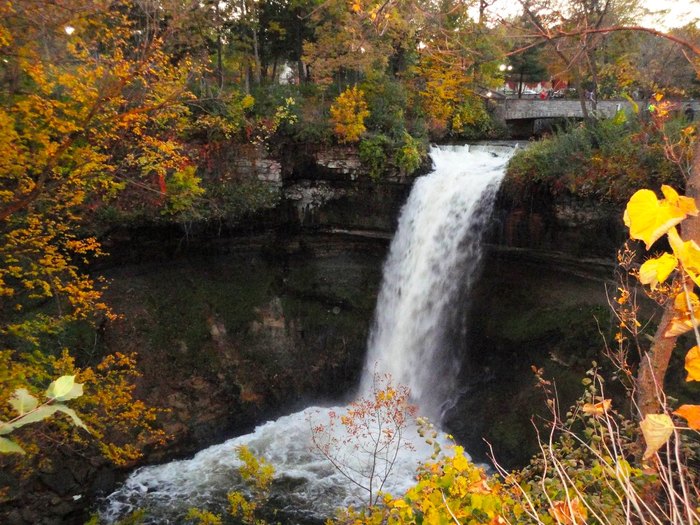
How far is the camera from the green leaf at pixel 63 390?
3.88ft

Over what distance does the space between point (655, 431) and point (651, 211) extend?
57cm

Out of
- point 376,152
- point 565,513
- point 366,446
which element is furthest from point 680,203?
point 376,152

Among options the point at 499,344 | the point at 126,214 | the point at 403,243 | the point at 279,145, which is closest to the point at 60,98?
the point at 126,214

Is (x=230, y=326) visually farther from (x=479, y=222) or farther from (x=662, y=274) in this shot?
(x=662, y=274)

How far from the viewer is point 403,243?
10883mm

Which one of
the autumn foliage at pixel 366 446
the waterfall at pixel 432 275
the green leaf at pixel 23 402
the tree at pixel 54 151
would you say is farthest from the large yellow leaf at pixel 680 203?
the waterfall at pixel 432 275

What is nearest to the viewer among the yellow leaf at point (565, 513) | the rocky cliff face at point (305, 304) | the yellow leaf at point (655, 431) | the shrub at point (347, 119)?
the yellow leaf at point (655, 431)

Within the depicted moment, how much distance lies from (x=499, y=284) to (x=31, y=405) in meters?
9.81

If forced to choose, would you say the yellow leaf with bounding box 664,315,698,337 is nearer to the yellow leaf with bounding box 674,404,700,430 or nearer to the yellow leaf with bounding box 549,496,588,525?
the yellow leaf with bounding box 674,404,700,430

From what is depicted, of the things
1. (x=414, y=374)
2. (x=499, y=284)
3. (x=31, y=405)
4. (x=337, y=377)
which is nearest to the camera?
(x=31, y=405)

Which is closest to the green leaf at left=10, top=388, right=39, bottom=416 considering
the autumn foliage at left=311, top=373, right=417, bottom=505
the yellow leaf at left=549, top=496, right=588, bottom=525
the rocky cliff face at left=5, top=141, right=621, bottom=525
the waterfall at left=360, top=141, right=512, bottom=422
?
the yellow leaf at left=549, top=496, right=588, bottom=525

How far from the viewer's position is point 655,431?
1.09 metres

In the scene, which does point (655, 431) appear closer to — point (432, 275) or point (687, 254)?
point (687, 254)

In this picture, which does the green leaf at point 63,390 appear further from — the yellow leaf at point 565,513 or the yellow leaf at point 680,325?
the yellow leaf at point 680,325
